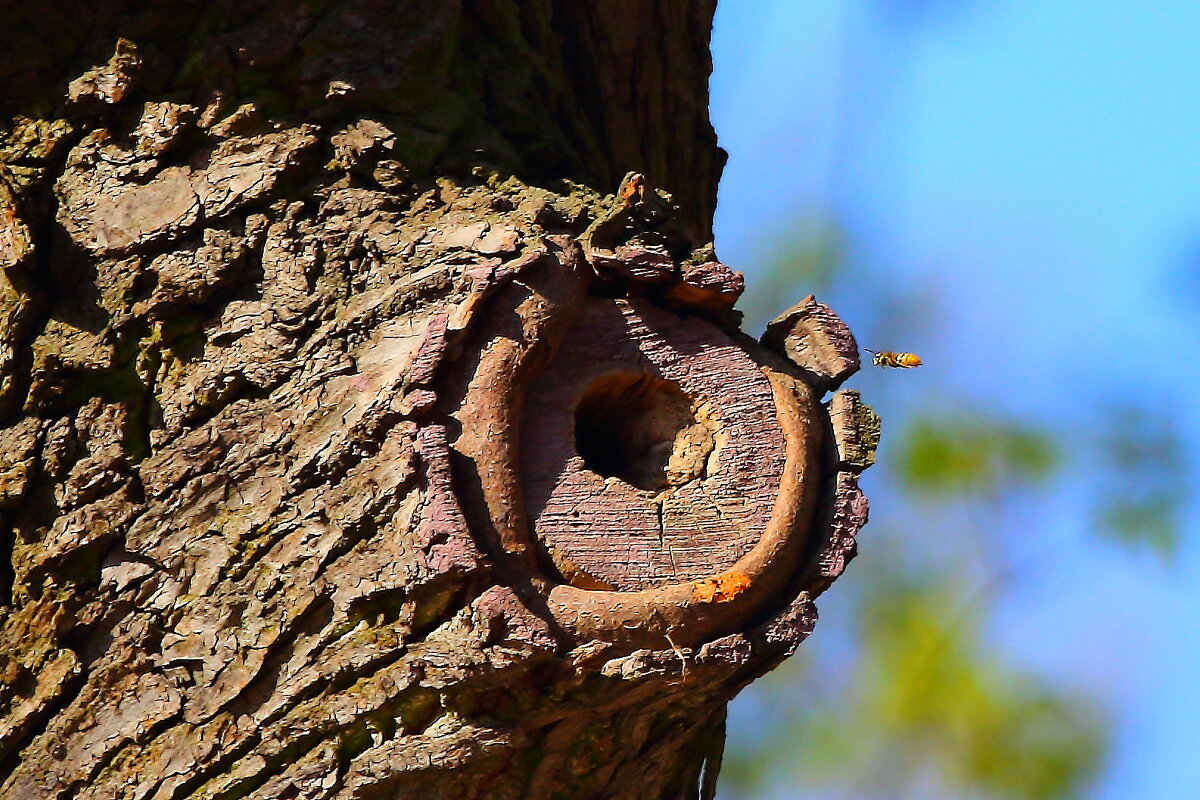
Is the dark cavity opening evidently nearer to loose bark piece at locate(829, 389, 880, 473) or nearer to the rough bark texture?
the rough bark texture

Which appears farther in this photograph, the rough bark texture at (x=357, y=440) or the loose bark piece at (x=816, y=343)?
the loose bark piece at (x=816, y=343)

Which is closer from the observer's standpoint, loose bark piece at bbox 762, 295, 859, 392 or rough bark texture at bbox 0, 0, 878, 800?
rough bark texture at bbox 0, 0, 878, 800

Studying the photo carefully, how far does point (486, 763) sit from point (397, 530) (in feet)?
1.05

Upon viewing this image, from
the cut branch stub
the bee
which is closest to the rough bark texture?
the cut branch stub

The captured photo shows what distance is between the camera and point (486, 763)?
5.56 feet

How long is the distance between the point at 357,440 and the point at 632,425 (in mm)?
424

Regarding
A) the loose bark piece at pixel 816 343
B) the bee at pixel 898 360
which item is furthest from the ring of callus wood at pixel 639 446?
the bee at pixel 898 360

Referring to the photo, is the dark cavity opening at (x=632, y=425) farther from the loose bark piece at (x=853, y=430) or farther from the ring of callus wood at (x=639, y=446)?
the loose bark piece at (x=853, y=430)

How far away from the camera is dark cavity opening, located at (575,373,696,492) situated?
1885 millimetres

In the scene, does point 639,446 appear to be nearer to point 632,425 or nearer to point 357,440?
point 632,425

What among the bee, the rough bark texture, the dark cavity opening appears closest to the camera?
the rough bark texture

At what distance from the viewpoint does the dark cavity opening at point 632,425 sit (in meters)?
1.88

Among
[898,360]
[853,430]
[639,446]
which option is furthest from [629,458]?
[898,360]

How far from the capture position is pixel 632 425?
1940 millimetres
